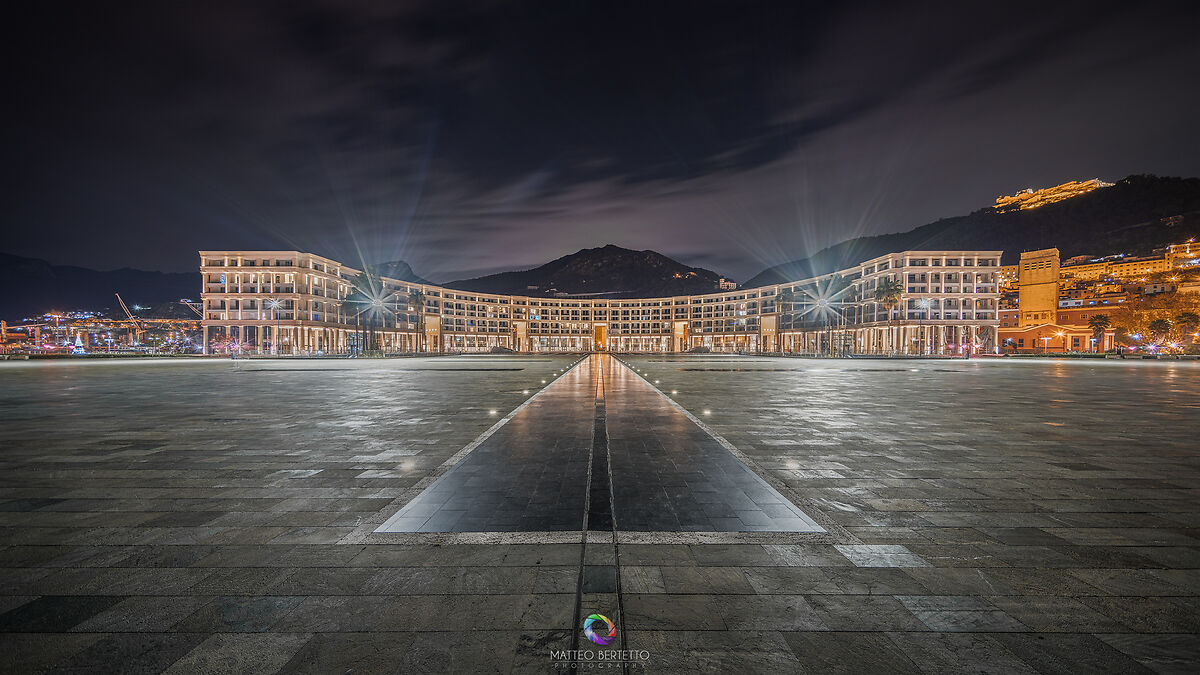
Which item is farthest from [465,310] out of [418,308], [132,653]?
[132,653]

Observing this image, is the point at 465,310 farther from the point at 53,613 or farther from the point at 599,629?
the point at 599,629

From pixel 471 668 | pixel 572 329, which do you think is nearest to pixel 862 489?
pixel 471 668

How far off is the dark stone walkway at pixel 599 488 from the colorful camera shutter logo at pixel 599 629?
63.4 inches

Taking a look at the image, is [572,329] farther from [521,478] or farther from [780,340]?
[521,478]

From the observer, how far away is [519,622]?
318 cm

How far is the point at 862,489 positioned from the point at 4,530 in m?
9.31

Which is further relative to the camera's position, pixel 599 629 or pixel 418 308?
pixel 418 308

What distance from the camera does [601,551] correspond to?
4.32 metres

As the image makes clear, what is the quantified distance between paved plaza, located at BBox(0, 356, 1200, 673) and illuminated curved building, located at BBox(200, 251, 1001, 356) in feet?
263

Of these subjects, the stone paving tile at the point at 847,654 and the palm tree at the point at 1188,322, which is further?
the palm tree at the point at 1188,322

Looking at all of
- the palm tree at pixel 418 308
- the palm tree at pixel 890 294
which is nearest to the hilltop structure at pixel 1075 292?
the palm tree at pixel 890 294

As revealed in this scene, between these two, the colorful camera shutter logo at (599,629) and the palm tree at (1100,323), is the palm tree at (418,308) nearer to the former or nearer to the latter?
the colorful camera shutter logo at (599,629)

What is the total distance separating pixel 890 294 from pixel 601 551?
10600cm

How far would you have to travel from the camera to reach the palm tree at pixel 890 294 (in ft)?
305
